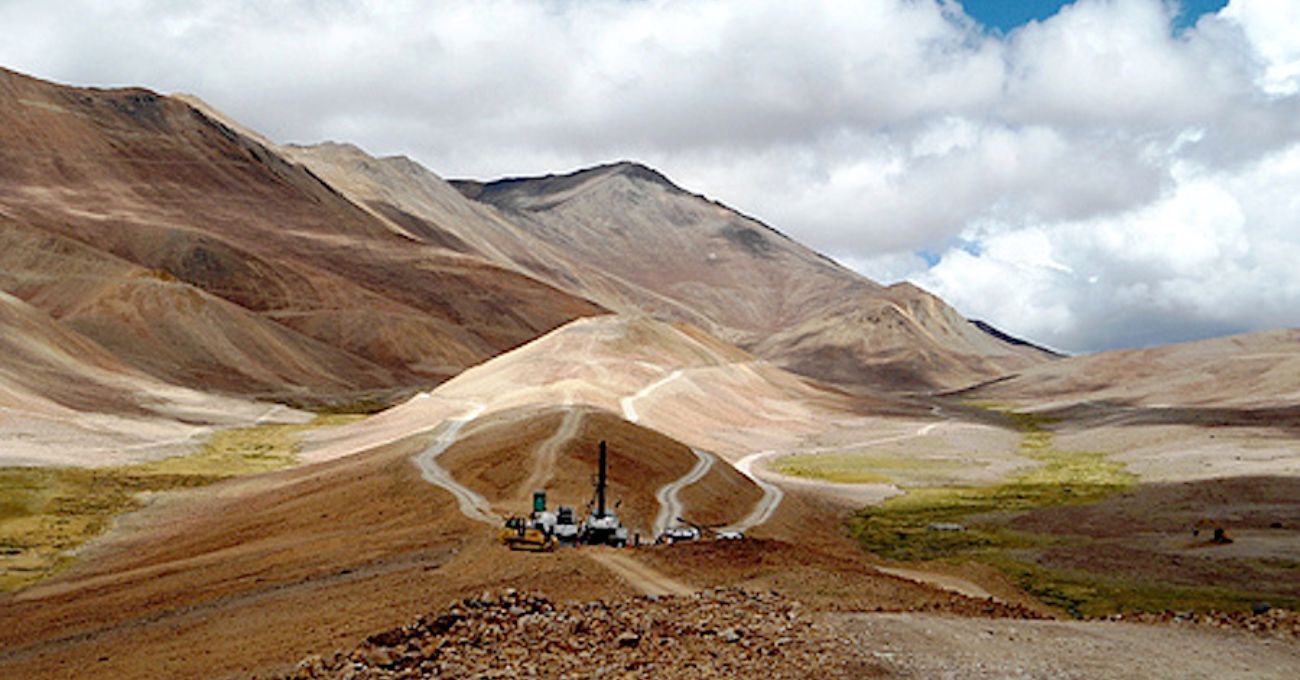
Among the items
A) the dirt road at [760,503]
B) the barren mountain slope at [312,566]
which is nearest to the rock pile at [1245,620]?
the barren mountain slope at [312,566]

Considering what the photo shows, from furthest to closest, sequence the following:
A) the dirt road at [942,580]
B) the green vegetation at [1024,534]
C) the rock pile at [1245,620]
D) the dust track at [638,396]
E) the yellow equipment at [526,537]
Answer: the dust track at [638,396]
the green vegetation at [1024,534]
the dirt road at [942,580]
the yellow equipment at [526,537]
the rock pile at [1245,620]

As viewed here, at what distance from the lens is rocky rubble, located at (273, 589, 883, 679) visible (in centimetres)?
2012

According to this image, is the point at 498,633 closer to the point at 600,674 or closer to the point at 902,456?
the point at 600,674

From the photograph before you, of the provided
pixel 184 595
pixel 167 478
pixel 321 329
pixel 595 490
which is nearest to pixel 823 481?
pixel 595 490

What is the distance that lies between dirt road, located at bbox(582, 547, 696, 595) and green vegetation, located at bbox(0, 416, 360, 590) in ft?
72.0

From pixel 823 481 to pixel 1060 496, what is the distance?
14259 millimetres

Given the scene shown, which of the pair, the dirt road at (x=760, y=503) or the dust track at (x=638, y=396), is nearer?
the dirt road at (x=760, y=503)

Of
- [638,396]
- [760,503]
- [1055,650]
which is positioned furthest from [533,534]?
[638,396]

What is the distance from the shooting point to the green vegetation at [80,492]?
147 feet

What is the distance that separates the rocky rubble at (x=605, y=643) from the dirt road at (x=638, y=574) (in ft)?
8.01

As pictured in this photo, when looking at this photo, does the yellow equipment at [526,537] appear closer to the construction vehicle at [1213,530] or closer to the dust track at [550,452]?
the dust track at [550,452]

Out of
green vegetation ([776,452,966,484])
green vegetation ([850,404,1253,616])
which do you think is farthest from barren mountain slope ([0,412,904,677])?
green vegetation ([776,452,966,484])

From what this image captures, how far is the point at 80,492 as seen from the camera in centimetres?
6038

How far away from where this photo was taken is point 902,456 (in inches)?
3784
